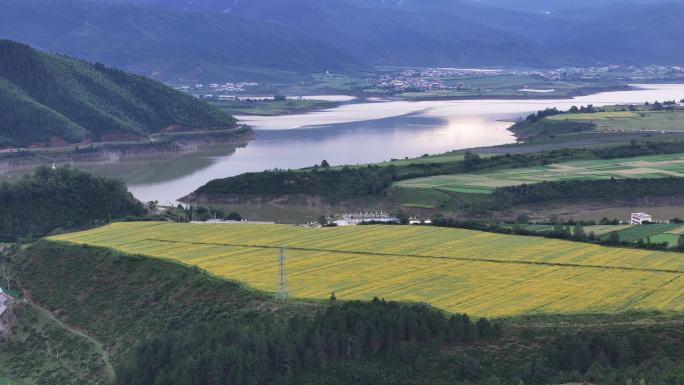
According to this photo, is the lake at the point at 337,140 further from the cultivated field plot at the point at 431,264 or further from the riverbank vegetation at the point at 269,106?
the cultivated field plot at the point at 431,264

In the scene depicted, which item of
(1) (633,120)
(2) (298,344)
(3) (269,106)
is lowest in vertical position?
(2) (298,344)

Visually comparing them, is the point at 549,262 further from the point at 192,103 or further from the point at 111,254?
the point at 192,103

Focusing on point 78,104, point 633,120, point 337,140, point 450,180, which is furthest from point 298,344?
point 78,104

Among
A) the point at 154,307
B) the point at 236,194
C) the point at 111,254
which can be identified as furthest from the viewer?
the point at 236,194

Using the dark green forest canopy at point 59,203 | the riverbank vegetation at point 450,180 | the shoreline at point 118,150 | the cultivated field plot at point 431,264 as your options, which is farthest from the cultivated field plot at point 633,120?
the cultivated field plot at point 431,264

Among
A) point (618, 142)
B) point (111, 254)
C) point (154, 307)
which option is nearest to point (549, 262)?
point (154, 307)

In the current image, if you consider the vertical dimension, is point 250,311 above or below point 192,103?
below

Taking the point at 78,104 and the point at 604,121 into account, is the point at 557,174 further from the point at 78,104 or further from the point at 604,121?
the point at 78,104
